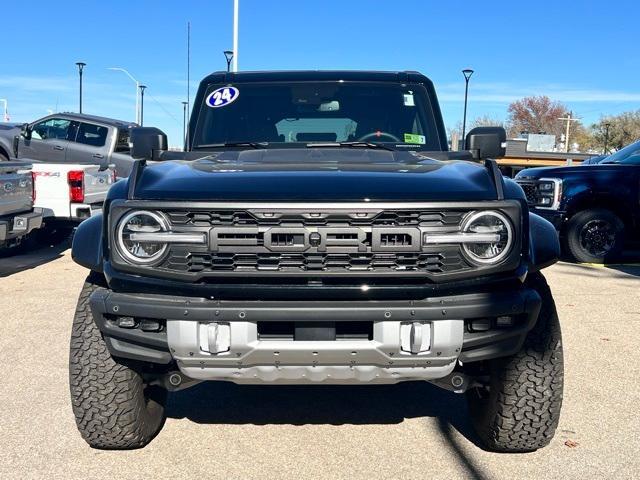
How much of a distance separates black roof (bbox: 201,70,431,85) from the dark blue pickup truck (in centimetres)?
527

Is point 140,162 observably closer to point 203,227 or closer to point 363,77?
point 203,227

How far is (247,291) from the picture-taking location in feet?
8.86

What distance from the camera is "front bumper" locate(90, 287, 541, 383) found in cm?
267

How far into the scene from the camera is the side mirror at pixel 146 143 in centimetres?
412

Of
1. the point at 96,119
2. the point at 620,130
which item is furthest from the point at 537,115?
the point at 96,119

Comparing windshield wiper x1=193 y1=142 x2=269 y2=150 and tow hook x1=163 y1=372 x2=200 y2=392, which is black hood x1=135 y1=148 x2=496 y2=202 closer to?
windshield wiper x1=193 y1=142 x2=269 y2=150

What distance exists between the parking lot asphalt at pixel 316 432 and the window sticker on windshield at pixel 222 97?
1812 mm

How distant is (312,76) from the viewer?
456 cm

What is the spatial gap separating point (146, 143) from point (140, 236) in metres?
1.54

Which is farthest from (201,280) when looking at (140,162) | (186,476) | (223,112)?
(223,112)

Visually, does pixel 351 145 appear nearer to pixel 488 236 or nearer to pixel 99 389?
pixel 488 236

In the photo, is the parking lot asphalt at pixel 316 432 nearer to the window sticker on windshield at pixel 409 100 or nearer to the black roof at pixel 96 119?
the window sticker on windshield at pixel 409 100

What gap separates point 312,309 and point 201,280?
1.54ft

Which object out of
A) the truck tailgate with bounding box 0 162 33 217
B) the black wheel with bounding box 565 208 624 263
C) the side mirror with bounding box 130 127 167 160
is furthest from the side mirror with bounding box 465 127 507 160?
the black wheel with bounding box 565 208 624 263
